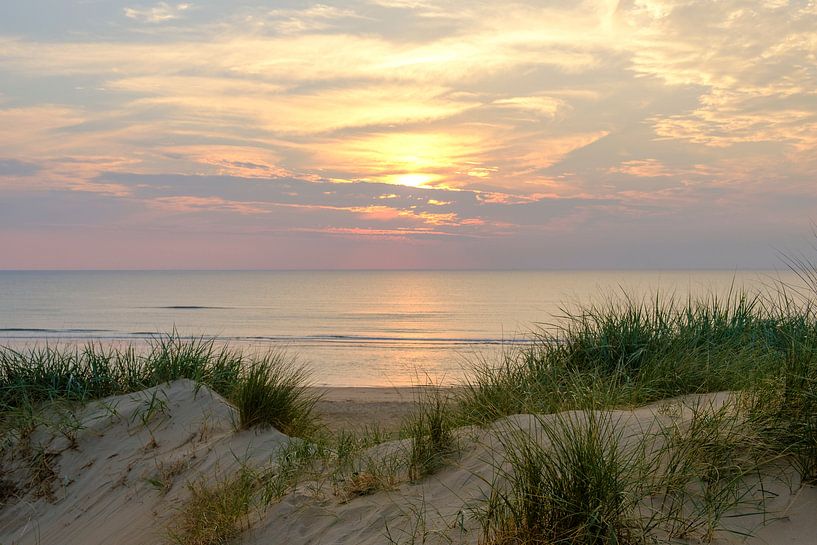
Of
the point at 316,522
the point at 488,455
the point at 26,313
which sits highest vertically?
the point at 488,455

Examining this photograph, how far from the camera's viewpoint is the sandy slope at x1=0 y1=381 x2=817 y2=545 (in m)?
4.40

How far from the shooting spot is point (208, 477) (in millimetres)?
6238

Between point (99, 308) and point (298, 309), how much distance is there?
50.5 ft

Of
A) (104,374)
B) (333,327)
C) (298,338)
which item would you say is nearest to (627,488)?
(104,374)

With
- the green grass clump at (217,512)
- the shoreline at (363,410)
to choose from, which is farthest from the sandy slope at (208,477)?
the shoreline at (363,410)

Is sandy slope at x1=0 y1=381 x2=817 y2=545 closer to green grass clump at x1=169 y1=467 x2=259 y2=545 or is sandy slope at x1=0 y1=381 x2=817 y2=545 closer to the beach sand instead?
green grass clump at x1=169 y1=467 x2=259 y2=545

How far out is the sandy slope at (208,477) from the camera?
173 inches

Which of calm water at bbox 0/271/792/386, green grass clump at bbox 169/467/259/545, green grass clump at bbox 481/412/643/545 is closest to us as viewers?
green grass clump at bbox 481/412/643/545

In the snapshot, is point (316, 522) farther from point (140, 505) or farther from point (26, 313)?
point (26, 313)

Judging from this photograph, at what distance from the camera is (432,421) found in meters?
→ 5.71

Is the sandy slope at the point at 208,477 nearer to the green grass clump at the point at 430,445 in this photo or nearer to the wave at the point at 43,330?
the green grass clump at the point at 430,445

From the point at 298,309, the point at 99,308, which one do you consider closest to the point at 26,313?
the point at 99,308

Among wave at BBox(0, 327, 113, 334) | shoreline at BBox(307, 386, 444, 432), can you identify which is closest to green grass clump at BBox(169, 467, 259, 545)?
shoreline at BBox(307, 386, 444, 432)

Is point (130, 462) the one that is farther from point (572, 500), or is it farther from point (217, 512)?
point (572, 500)
